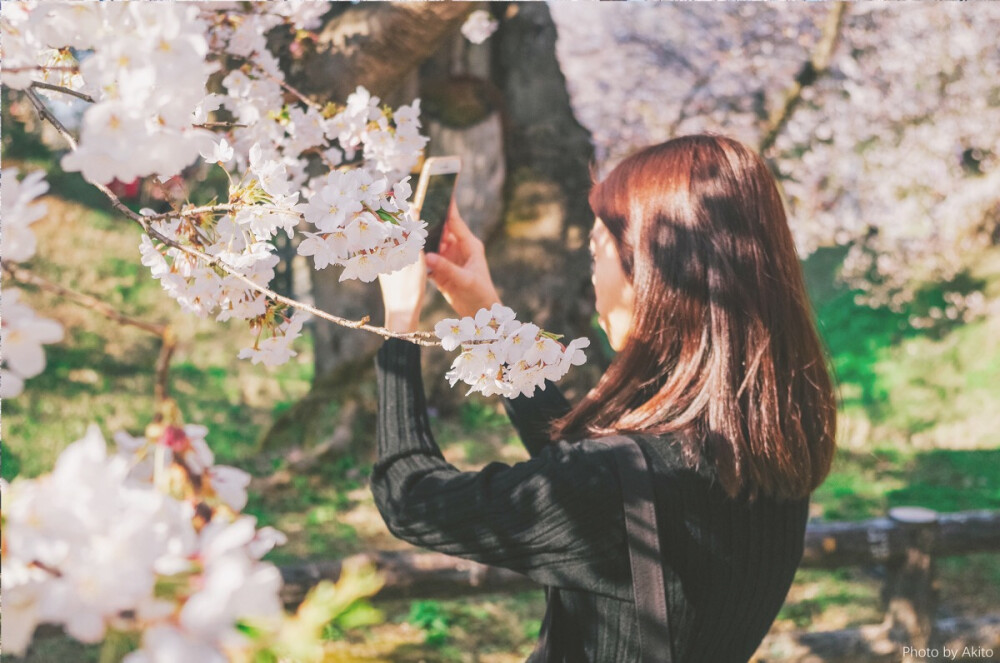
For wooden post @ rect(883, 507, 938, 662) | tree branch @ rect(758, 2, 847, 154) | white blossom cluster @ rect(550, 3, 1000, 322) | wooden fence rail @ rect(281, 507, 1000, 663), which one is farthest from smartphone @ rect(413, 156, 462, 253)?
white blossom cluster @ rect(550, 3, 1000, 322)

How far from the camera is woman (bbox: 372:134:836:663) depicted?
1.23m

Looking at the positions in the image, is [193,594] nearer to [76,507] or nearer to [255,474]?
[76,507]

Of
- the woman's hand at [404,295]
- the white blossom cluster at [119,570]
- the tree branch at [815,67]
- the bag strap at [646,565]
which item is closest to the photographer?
the white blossom cluster at [119,570]

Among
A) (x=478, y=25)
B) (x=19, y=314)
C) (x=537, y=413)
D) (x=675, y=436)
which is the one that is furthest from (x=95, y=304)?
(x=478, y=25)

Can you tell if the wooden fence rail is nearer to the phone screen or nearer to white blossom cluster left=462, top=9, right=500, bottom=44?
the phone screen

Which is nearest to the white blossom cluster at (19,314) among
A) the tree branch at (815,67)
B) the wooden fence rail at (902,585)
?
the wooden fence rail at (902,585)

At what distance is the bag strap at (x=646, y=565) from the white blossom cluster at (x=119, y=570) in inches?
28.4

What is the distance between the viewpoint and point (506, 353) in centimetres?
108

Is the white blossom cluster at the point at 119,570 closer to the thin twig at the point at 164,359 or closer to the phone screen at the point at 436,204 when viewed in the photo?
the thin twig at the point at 164,359

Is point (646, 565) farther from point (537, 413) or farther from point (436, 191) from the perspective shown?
point (436, 191)

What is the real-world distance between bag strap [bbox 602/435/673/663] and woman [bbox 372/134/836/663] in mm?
20

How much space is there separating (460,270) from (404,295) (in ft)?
0.79

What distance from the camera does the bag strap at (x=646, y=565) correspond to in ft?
3.88

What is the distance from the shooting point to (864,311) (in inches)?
309
